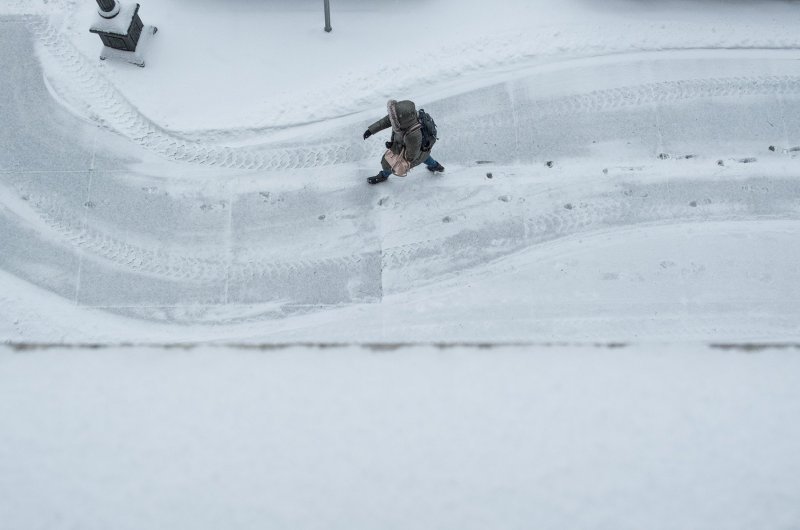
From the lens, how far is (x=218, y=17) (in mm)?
6152

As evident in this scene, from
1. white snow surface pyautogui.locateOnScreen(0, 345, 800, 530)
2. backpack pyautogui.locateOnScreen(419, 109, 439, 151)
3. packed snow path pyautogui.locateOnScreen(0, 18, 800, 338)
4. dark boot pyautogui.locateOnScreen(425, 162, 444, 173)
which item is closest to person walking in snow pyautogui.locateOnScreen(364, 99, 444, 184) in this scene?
backpack pyautogui.locateOnScreen(419, 109, 439, 151)

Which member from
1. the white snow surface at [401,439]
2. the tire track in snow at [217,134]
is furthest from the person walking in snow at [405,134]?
the white snow surface at [401,439]

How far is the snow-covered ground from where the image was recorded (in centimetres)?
412

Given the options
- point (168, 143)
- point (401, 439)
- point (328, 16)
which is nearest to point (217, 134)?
point (168, 143)

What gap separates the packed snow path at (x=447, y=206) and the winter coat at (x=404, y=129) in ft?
2.69

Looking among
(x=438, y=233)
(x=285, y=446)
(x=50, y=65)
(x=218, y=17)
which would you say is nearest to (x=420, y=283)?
(x=438, y=233)

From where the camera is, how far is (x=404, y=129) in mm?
4711

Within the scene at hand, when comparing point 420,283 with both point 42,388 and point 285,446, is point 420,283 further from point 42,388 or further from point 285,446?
point 42,388

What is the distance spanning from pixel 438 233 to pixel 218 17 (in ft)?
10.7

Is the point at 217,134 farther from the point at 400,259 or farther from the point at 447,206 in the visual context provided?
the point at 447,206

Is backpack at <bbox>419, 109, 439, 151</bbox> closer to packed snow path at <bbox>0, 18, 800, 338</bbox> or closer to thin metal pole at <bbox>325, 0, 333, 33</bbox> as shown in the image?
packed snow path at <bbox>0, 18, 800, 338</bbox>

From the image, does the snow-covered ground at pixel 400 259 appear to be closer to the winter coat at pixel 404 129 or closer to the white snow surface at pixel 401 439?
the white snow surface at pixel 401 439

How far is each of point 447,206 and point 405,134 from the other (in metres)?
1.20

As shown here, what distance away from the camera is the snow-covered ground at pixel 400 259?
4117 millimetres
